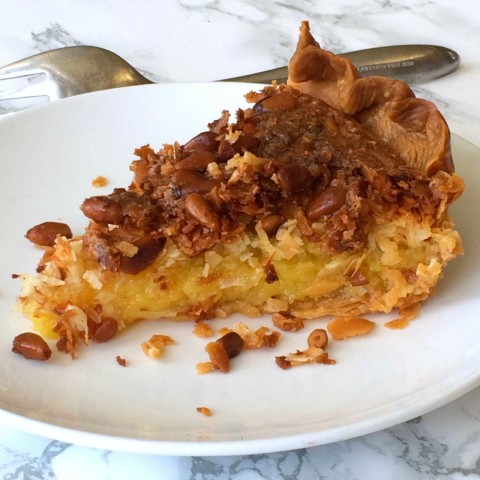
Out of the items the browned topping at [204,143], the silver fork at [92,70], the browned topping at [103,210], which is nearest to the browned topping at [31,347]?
the browned topping at [103,210]

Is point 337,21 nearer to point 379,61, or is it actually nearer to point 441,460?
point 379,61

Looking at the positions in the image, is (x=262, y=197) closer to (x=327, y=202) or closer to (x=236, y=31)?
(x=327, y=202)

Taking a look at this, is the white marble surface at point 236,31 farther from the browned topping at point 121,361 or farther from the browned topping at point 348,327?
the browned topping at point 121,361

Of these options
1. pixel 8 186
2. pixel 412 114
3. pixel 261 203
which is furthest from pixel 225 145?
pixel 8 186

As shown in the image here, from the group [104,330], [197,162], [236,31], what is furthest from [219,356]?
[236,31]

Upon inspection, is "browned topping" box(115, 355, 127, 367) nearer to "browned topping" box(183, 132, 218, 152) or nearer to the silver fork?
"browned topping" box(183, 132, 218, 152)
